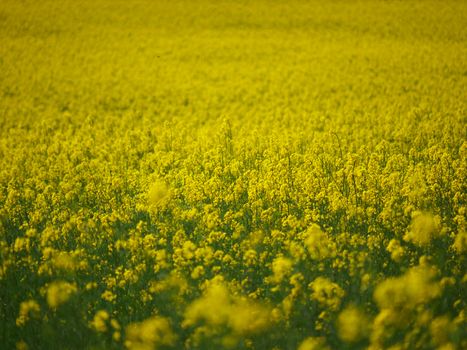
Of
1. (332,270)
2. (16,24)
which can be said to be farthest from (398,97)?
(16,24)

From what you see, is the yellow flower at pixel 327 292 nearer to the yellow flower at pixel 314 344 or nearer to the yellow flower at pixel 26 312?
the yellow flower at pixel 314 344

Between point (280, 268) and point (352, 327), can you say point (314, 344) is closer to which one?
point (352, 327)

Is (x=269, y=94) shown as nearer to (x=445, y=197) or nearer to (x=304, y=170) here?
(x=304, y=170)

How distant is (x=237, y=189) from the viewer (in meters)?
5.87

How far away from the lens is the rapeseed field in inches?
153

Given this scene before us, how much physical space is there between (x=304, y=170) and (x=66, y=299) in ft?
12.4

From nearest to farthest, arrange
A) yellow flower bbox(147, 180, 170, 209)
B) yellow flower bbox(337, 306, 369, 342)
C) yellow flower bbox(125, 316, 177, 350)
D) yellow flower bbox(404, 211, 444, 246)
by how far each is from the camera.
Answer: yellow flower bbox(337, 306, 369, 342) → yellow flower bbox(125, 316, 177, 350) → yellow flower bbox(404, 211, 444, 246) → yellow flower bbox(147, 180, 170, 209)

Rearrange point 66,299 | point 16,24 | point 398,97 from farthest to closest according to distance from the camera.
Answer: point 16,24
point 398,97
point 66,299

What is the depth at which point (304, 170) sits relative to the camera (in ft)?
22.6

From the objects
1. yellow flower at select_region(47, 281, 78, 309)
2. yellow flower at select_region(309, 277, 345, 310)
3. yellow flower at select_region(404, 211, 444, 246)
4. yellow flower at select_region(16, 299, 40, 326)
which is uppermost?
yellow flower at select_region(404, 211, 444, 246)

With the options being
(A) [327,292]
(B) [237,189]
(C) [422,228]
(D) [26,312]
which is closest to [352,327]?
(A) [327,292]

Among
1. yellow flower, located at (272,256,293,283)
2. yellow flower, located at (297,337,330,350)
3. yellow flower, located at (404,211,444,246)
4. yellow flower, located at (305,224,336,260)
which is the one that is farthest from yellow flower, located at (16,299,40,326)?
yellow flower, located at (404,211,444,246)

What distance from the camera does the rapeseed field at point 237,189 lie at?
12.8 feet

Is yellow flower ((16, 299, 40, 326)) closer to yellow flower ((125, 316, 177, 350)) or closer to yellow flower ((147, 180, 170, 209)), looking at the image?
yellow flower ((125, 316, 177, 350))
